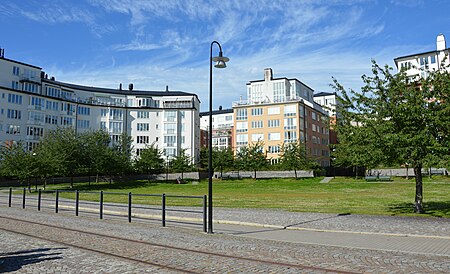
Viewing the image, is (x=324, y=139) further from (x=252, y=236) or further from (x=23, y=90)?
(x=252, y=236)

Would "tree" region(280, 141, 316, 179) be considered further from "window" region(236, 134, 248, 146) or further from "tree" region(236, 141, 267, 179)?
"window" region(236, 134, 248, 146)

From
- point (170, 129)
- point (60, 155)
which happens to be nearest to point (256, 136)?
point (170, 129)

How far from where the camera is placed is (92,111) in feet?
277

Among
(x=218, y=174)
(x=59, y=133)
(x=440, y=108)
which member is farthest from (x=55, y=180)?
(x=440, y=108)

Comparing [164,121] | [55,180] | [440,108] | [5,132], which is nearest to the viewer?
[440,108]

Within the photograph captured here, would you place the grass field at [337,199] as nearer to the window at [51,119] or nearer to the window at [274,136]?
the window at [274,136]

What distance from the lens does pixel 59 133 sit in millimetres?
52812

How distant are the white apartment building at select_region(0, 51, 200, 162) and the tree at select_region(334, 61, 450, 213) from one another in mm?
63261

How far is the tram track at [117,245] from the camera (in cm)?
807

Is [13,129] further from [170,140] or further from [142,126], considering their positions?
[170,140]

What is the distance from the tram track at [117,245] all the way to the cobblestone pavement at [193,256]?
3cm

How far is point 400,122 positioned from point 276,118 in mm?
65663

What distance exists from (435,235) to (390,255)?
11.8 ft

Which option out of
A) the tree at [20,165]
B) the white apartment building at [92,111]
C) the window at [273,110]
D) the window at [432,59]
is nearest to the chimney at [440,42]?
the window at [432,59]
